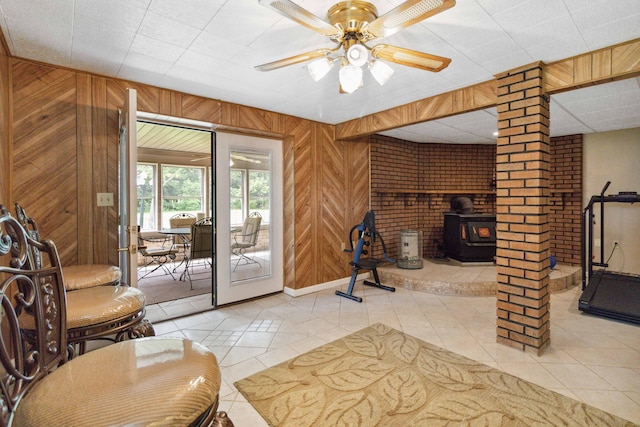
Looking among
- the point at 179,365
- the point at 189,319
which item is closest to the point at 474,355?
the point at 179,365

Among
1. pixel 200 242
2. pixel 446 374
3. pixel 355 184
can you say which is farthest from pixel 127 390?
pixel 355 184

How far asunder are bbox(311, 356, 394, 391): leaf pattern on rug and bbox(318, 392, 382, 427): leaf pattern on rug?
110 millimetres

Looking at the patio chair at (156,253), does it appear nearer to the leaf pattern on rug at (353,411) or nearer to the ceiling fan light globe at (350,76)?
the leaf pattern on rug at (353,411)

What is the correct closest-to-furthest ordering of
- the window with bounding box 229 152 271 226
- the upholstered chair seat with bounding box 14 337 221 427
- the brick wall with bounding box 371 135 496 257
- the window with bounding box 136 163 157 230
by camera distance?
1. the upholstered chair seat with bounding box 14 337 221 427
2. the window with bounding box 229 152 271 226
3. the brick wall with bounding box 371 135 496 257
4. the window with bounding box 136 163 157 230

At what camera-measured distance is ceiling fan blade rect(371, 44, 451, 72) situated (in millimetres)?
1715

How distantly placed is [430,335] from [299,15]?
273 centimetres

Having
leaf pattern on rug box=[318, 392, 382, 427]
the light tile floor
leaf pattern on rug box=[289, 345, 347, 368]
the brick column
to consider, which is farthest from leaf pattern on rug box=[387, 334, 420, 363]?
the brick column

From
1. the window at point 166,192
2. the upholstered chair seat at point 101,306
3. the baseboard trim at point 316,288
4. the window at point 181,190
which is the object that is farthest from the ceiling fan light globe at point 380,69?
the window at point 181,190

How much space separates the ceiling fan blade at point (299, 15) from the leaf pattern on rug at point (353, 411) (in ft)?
6.92

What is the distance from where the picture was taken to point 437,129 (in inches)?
184

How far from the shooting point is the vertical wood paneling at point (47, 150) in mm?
2387

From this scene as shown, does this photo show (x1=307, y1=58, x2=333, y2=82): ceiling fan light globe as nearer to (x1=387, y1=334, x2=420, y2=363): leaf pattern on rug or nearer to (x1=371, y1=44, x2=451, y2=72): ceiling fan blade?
(x1=371, y1=44, x2=451, y2=72): ceiling fan blade

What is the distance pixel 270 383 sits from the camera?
6.93ft

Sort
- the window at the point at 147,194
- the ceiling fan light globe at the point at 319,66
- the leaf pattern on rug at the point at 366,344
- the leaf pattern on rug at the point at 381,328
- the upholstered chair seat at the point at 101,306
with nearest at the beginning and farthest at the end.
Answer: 1. the upholstered chair seat at the point at 101,306
2. the ceiling fan light globe at the point at 319,66
3. the leaf pattern on rug at the point at 366,344
4. the leaf pattern on rug at the point at 381,328
5. the window at the point at 147,194
